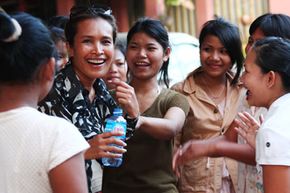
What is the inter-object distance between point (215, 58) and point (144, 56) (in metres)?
0.55

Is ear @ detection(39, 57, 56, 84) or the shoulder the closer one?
ear @ detection(39, 57, 56, 84)

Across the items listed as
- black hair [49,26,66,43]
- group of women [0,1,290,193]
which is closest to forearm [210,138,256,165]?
group of women [0,1,290,193]

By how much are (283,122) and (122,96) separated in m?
0.90

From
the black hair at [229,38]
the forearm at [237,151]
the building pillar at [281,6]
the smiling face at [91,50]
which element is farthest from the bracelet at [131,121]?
the building pillar at [281,6]

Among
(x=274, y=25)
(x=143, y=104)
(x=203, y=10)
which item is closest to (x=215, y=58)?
(x=274, y=25)

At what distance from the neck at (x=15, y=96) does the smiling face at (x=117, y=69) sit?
1.97 m

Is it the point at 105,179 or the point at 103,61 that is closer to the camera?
the point at 103,61

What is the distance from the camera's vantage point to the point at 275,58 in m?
2.50

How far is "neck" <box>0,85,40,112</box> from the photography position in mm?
2043

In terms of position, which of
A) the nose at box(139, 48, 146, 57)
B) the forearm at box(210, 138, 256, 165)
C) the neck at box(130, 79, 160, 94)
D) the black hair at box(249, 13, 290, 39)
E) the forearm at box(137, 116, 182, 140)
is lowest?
the forearm at box(210, 138, 256, 165)

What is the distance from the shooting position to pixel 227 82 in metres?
3.77

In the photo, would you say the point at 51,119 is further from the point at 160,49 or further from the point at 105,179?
the point at 160,49

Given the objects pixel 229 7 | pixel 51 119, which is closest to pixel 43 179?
pixel 51 119

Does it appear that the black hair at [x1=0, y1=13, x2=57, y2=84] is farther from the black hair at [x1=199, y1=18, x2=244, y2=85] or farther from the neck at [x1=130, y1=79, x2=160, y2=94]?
the black hair at [x1=199, y1=18, x2=244, y2=85]
